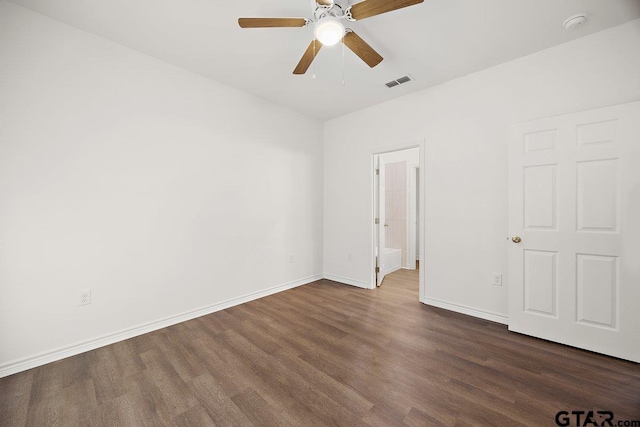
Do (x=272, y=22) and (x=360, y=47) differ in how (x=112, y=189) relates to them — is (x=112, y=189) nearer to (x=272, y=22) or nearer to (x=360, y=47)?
(x=272, y=22)

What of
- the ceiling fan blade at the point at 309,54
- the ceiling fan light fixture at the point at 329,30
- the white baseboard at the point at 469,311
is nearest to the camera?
the ceiling fan light fixture at the point at 329,30

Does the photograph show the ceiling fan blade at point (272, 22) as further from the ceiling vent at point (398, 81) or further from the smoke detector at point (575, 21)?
the smoke detector at point (575, 21)

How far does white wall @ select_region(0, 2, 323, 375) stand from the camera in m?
1.94

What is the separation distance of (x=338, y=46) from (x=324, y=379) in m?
2.91

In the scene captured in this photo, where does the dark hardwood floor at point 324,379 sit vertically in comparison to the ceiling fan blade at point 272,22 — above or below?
below

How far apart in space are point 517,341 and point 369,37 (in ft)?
10.4

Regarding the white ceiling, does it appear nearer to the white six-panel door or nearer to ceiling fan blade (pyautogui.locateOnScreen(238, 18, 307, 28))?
ceiling fan blade (pyautogui.locateOnScreen(238, 18, 307, 28))

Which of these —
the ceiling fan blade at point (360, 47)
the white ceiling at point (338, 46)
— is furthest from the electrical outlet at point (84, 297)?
the ceiling fan blade at point (360, 47)

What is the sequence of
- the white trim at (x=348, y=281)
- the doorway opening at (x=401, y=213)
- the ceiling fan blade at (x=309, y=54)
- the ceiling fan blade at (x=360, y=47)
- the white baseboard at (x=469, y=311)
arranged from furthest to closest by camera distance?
the doorway opening at (x=401, y=213), the white trim at (x=348, y=281), the white baseboard at (x=469, y=311), the ceiling fan blade at (x=309, y=54), the ceiling fan blade at (x=360, y=47)

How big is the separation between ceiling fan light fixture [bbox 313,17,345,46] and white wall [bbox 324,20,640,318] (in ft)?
6.43

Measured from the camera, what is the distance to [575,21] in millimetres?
2053

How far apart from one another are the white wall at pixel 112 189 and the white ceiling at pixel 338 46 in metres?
0.31

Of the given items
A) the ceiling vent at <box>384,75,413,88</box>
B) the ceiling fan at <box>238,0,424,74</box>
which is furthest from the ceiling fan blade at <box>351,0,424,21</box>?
the ceiling vent at <box>384,75,413,88</box>

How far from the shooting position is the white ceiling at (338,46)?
6.39ft
